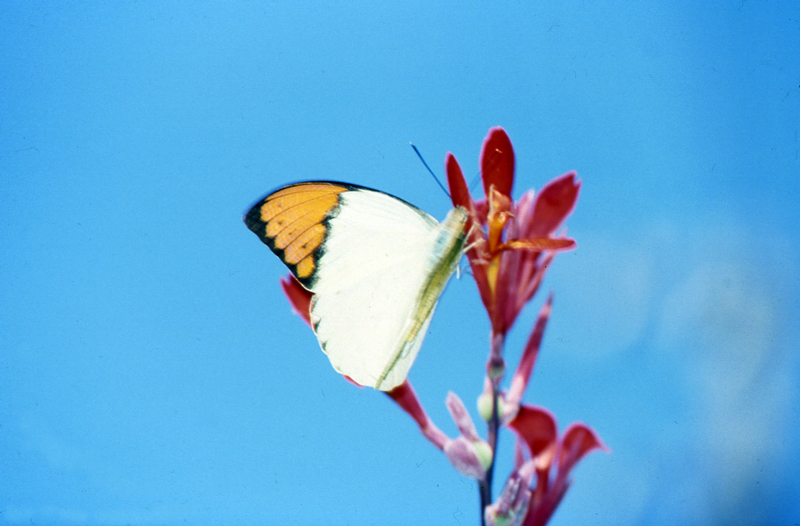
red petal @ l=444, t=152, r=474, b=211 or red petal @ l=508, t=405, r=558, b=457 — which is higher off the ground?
red petal @ l=444, t=152, r=474, b=211

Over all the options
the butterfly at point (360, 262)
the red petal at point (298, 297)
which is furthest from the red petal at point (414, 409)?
the red petal at point (298, 297)

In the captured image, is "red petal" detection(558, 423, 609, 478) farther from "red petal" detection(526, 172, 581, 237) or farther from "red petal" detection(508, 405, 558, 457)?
"red petal" detection(526, 172, 581, 237)

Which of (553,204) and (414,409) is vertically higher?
(553,204)

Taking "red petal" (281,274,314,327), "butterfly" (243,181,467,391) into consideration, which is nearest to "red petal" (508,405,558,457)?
"butterfly" (243,181,467,391)

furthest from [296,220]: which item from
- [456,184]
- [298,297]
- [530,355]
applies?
[530,355]

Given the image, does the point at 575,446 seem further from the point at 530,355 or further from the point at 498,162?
the point at 498,162

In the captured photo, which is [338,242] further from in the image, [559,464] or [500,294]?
[559,464]

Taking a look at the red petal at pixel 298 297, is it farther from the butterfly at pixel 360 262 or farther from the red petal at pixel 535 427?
the red petal at pixel 535 427
